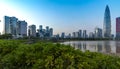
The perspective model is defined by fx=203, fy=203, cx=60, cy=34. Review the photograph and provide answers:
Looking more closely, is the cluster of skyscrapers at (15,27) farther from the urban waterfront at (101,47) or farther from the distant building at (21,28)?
the urban waterfront at (101,47)

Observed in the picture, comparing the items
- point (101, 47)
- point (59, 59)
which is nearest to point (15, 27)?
point (101, 47)

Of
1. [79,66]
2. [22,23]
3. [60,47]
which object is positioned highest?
[22,23]

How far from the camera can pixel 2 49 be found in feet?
22.0

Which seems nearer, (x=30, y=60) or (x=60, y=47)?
(x=60, y=47)

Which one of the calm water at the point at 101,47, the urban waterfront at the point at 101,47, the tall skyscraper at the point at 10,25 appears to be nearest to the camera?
the urban waterfront at the point at 101,47

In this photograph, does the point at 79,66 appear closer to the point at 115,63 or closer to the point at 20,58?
the point at 115,63

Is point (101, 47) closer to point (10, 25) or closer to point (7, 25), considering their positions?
point (10, 25)

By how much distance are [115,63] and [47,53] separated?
146cm

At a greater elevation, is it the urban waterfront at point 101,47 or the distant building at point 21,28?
the distant building at point 21,28

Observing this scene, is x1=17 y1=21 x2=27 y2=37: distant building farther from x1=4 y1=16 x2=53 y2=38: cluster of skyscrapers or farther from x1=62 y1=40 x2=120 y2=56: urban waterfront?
x1=62 y1=40 x2=120 y2=56: urban waterfront

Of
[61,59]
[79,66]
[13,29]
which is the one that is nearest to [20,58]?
[61,59]

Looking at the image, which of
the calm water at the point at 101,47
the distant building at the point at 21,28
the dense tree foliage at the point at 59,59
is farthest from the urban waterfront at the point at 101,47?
the distant building at the point at 21,28

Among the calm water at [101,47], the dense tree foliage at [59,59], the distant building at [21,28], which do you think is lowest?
the calm water at [101,47]

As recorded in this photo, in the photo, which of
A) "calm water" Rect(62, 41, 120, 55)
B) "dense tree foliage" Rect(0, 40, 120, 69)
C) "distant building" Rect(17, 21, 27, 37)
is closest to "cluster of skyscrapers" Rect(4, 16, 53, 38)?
"distant building" Rect(17, 21, 27, 37)
